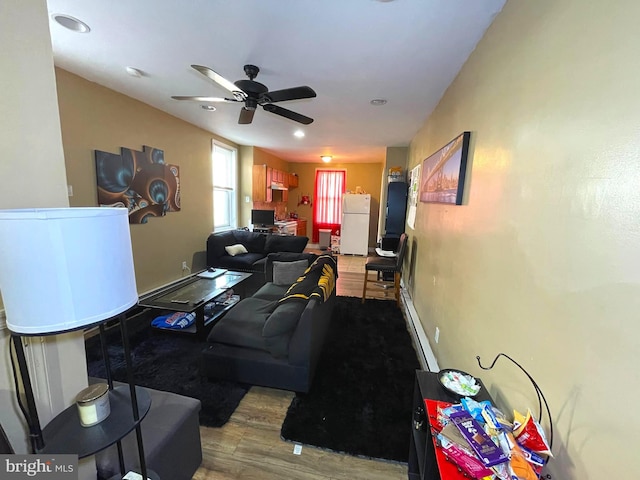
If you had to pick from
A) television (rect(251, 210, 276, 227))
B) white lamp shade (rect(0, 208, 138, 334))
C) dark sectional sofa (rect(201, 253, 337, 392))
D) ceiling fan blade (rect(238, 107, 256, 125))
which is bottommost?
dark sectional sofa (rect(201, 253, 337, 392))

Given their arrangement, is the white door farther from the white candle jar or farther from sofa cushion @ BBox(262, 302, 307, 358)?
the white candle jar

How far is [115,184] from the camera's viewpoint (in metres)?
3.00

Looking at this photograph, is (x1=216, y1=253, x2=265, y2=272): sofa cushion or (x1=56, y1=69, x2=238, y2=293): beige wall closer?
(x1=56, y1=69, x2=238, y2=293): beige wall

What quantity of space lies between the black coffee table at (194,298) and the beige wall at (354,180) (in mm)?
5331

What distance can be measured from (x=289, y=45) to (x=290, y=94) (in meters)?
0.35

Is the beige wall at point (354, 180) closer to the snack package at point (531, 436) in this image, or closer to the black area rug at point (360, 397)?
the black area rug at point (360, 397)

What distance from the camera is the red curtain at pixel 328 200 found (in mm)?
7921

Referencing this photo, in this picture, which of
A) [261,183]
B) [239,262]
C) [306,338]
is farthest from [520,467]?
[261,183]

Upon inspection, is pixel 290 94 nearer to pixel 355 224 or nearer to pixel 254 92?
pixel 254 92

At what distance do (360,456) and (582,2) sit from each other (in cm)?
226

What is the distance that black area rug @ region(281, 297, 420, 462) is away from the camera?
1616 millimetres

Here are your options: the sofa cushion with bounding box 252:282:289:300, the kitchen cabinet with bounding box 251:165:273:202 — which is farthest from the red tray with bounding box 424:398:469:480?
the kitchen cabinet with bounding box 251:165:273:202

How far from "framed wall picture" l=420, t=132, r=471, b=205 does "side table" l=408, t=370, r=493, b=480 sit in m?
1.24

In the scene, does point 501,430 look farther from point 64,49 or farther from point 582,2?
point 64,49
